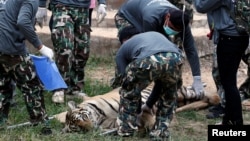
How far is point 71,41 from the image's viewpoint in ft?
22.2

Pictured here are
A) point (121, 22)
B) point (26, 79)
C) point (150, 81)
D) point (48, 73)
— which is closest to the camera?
point (150, 81)

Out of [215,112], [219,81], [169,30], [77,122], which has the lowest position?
[215,112]

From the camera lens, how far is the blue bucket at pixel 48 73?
21.0 ft

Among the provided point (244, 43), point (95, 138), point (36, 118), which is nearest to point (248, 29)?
point (244, 43)

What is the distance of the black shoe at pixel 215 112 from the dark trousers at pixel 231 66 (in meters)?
0.70

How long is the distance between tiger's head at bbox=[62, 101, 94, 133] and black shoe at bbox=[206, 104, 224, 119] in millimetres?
1483

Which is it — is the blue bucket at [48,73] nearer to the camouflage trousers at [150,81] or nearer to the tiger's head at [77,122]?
the tiger's head at [77,122]

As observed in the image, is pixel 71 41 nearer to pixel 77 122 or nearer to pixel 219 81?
pixel 77 122

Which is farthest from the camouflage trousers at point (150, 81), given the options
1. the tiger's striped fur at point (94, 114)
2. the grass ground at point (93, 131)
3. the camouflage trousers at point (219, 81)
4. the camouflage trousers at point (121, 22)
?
the camouflage trousers at point (121, 22)

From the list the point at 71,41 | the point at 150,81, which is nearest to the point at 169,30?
the point at 150,81

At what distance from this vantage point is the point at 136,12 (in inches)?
252

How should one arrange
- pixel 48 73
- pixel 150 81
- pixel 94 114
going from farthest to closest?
pixel 48 73 < pixel 94 114 < pixel 150 81

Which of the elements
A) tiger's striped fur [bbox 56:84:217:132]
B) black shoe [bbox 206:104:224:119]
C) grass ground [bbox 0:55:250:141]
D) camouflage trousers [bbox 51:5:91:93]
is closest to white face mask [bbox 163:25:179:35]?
tiger's striped fur [bbox 56:84:217:132]

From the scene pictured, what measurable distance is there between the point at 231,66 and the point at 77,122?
61.0 inches
